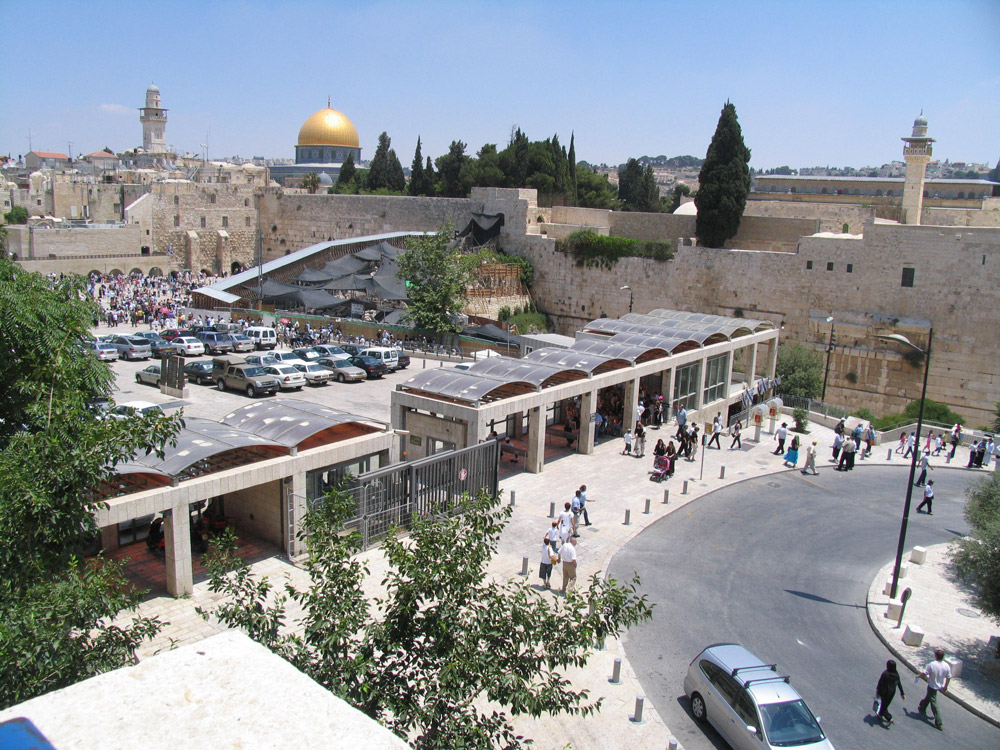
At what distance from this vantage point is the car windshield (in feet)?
24.1

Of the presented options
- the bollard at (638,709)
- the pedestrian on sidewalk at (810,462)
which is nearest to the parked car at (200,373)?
the pedestrian on sidewalk at (810,462)

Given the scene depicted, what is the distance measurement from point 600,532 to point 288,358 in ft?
48.1

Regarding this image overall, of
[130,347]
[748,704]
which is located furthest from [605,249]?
[748,704]

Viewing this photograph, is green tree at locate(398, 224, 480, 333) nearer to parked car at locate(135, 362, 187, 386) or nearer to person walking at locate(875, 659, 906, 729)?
parked car at locate(135, 362, 187, 386)

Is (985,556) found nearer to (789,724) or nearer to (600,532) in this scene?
(789,724)

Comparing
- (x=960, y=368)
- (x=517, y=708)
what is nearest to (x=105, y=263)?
(x=960, y=368)

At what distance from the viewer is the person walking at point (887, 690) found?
8461 millimetres

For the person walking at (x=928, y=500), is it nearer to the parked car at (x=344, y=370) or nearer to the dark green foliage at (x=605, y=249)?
the parked car at (x=344, y=370)

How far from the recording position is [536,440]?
53.7ft

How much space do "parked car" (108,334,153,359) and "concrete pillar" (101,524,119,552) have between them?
16873 mm

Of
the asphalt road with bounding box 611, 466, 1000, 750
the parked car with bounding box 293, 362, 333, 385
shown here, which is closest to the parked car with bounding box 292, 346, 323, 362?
the parked car with bounding box 293, 362, 333, 385

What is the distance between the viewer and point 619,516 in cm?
1430

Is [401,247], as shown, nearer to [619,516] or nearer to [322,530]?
[619,516]

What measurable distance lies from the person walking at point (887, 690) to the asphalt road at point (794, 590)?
0.14 metres
